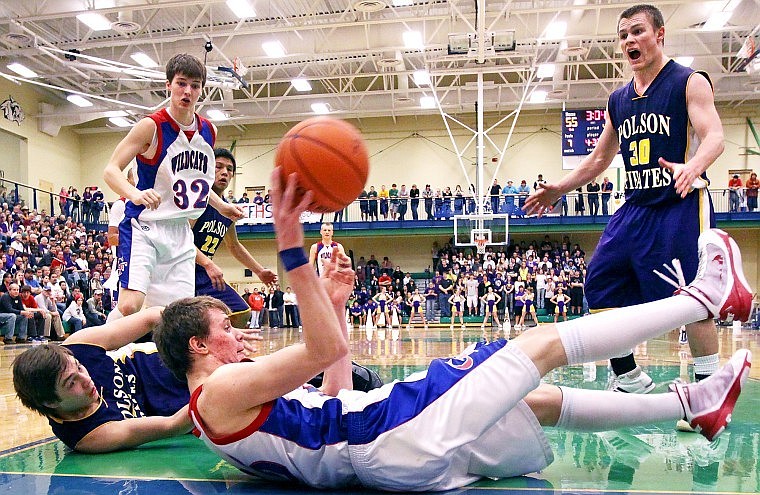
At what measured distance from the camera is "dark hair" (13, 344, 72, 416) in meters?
2.58

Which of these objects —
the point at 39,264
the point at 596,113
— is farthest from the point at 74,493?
the point at 596,113

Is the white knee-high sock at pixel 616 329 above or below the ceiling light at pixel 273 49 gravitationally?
below

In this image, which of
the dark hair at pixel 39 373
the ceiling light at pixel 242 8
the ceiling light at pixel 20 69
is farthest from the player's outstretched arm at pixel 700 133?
the ceiling light at pixel 20 69

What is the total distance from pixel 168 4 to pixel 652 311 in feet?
53.7

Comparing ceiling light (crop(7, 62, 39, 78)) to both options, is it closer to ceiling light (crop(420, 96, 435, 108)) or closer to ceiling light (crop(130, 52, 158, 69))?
ceiling light (crop(130, 52, 158, 69))

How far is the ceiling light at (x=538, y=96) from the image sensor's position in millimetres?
23000

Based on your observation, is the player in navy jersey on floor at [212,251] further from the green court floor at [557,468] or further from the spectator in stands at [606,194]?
the spectator in stands at [606,194]

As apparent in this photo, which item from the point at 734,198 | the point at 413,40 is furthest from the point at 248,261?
the point at 734,198

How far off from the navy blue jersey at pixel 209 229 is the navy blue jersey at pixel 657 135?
300cm

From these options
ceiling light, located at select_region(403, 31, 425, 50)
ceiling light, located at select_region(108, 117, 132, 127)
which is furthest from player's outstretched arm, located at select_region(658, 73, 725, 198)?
ceiling light, located at select_region(108, 117, 132, 127)

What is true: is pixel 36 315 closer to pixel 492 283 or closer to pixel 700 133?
pixel 492 283

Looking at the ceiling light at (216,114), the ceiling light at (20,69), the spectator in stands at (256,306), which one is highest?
the ceiling light at (20,69)

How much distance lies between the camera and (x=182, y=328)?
7.57 ft

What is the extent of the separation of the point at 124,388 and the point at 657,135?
294 centimetres
